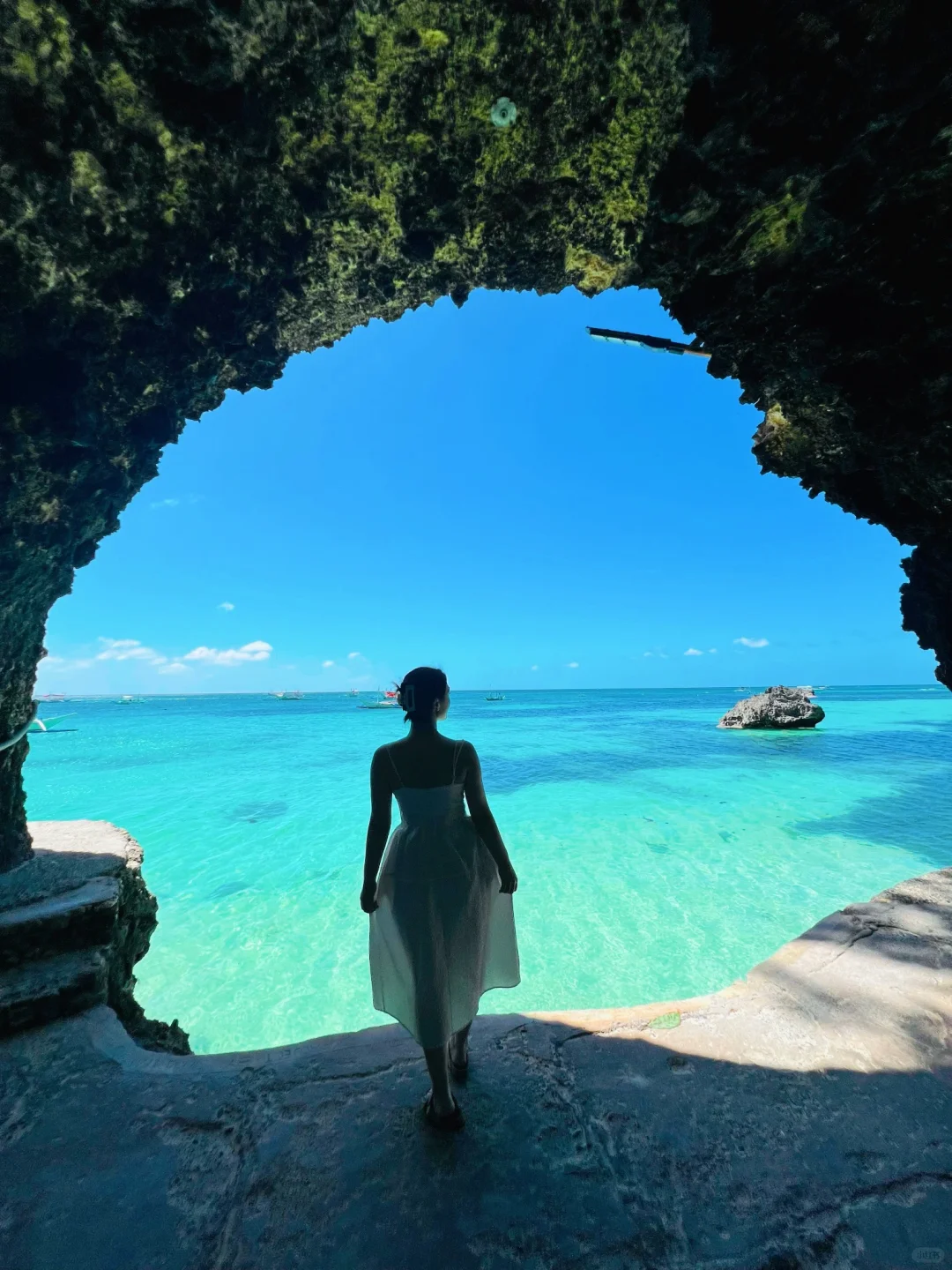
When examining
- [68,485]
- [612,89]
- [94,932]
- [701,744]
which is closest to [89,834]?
[94,932]

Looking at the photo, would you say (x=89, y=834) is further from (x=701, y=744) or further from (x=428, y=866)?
(x=701, y=744)

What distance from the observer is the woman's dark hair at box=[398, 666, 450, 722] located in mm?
2607

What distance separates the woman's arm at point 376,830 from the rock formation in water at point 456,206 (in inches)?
200

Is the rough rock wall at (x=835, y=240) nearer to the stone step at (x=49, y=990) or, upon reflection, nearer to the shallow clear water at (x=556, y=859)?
the shallow clear water at (x=556, y=859)

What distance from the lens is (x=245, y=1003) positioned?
654cm

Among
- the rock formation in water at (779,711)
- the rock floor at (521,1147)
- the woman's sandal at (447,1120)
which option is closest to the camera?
the rock floor at (521,1147)

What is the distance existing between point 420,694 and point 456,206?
5104mm

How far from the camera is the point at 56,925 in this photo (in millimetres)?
3951

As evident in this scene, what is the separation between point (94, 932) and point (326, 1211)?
3.64m

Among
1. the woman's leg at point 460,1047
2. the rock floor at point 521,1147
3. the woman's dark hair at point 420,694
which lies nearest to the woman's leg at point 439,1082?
the rock floor at point 521,1147

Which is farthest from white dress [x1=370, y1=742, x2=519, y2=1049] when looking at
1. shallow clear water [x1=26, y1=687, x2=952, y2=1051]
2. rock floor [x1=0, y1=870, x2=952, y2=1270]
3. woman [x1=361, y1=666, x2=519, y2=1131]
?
shallow clear water [x1=26, y1=687, x2=952, y2=1051]

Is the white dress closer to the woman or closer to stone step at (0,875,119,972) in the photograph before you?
the woman

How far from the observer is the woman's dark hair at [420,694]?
2.61m

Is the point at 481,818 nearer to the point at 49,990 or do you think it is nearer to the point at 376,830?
the point at 376,830
